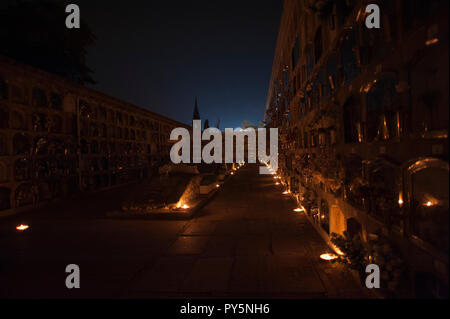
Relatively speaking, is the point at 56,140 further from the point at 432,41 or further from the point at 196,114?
the point at 196,114

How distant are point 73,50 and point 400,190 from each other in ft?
55.5

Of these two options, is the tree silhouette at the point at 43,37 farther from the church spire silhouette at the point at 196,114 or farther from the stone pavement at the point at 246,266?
the church spire silhouette at the point at 196,114

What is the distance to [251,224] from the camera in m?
6.96

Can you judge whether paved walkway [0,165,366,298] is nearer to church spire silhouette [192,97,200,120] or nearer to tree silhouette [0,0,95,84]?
tree silhouette [0,0,95,84]

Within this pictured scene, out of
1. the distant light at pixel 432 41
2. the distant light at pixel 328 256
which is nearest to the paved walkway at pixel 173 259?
the distant light at pixel 328 256

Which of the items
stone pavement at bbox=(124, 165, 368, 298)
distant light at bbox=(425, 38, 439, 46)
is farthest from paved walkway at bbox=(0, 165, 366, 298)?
distant light at bbox=(425, 38, 439, 46)

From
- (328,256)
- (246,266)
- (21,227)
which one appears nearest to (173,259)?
(246,266)

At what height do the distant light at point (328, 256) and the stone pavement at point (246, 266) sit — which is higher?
the distant light at point (328, 256)

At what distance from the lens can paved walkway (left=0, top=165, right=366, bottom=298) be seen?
361cm

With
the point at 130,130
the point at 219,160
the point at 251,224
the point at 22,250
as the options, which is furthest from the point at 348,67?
the point at 219,160

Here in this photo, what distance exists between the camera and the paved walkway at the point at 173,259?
361 cm

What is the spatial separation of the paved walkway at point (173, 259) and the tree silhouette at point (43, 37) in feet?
29.7

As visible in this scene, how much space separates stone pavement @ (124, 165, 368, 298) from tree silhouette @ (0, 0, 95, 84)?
472 inches
